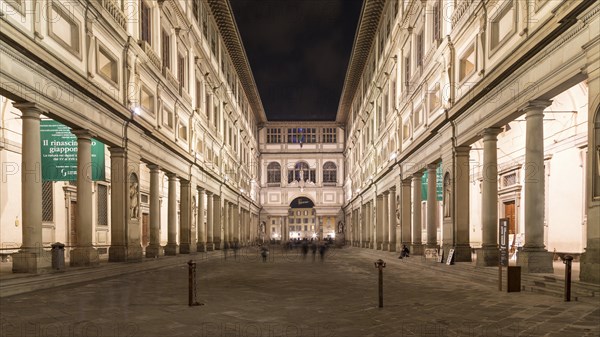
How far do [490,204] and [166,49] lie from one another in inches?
797

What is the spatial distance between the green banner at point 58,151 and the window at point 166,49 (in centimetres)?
1070

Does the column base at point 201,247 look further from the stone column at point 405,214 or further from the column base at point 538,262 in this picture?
the column base at point 538,262

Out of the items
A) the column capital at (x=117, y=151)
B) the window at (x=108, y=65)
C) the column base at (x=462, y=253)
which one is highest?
the window at (x=108, y=65)

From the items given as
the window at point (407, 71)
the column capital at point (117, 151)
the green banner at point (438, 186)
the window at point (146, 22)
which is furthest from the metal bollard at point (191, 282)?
the window at point (407, 71)

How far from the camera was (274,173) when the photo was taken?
7462 cm

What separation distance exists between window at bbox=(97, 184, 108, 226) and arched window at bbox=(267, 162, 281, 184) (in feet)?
154

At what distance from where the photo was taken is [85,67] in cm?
1667

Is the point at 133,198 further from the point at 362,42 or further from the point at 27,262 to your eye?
the point at 362,42

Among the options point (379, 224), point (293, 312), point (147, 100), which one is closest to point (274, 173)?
point (379, 224)

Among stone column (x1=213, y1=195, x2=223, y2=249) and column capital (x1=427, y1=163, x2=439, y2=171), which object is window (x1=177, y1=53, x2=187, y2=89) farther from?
column capital (x1=427, y1=163, x2=439, y2=171)

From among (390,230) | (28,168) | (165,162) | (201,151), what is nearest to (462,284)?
(28,168)

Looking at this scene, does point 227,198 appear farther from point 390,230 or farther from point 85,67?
point 85,67

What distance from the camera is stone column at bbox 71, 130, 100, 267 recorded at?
1664 cm

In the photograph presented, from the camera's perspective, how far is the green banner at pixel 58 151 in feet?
52.9
